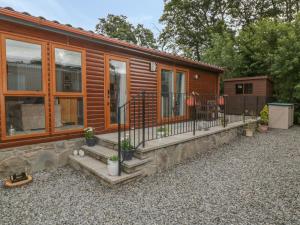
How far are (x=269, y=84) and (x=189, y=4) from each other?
37.1ft

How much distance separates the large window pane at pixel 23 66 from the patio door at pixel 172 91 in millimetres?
3624

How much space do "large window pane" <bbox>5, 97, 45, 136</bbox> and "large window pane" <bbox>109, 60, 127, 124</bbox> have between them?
5.55 ft

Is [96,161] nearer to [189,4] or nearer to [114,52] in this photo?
[114,52]

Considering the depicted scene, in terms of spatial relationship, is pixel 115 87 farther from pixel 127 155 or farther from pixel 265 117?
pixel 265 117

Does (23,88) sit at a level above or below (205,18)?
below

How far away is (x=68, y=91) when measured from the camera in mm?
4379

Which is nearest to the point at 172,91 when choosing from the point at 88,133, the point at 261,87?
the point at 88,133

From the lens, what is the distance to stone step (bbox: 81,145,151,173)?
3.44m

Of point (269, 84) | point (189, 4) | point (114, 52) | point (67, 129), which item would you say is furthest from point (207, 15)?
point (67, 129)

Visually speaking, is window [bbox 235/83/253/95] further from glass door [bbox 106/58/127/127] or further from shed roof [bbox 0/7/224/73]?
glass door [bbox 106/58/127/127]

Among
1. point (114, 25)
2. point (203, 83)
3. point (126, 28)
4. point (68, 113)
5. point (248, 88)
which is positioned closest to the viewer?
point (68, 113)

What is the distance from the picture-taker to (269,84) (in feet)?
35.9

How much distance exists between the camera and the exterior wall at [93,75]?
12.3ft

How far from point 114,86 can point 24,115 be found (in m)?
2.16
